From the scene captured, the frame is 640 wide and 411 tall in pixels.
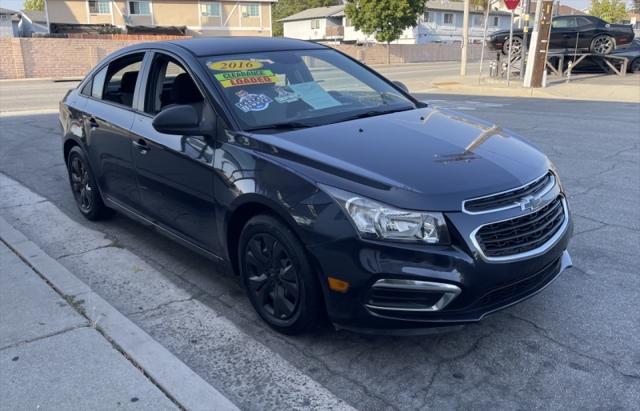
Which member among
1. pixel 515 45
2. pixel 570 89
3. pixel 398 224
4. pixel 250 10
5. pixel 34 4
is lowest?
pixel 570 89

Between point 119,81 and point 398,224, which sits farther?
point 119,81

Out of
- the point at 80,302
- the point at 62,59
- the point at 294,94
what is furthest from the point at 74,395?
the point at 62,59

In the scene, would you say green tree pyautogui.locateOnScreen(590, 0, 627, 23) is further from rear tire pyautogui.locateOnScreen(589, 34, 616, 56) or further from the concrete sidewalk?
the concrete sidewalk

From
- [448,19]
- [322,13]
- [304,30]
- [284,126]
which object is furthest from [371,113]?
[304,30]

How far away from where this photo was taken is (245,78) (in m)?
3.99

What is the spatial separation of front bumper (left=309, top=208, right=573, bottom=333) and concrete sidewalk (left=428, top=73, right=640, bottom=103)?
46.7ft

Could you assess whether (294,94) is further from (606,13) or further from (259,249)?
(606,13)

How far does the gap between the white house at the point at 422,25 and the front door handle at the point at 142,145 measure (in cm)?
6066

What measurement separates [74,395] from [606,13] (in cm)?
7628

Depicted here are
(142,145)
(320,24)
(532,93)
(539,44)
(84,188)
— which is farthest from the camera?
Result: (320,24)

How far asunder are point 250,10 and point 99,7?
44.9 feet

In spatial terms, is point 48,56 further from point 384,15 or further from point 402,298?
point 402,298

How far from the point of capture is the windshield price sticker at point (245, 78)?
392 centimetres

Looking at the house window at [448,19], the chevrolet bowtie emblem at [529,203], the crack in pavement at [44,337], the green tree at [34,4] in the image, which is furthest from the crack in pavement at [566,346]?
the green tree at [34,4]
